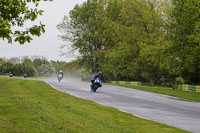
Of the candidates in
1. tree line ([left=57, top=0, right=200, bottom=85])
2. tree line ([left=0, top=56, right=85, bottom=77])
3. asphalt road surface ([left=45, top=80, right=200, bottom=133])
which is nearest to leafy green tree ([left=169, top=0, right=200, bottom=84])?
tree line ([left=57, top=0, right=200, bottom=85])

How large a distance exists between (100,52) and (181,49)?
2168cm

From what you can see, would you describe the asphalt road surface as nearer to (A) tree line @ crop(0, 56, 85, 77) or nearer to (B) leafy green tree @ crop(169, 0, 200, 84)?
(B) leafy green tree @ crop(169, 0, 200, 84)

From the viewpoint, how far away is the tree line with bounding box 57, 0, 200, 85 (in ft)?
114

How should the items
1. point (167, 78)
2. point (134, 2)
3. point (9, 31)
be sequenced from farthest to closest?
point (167, 78)
point (134, 2)
point (9, 31)

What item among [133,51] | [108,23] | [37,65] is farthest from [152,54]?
[37,65]

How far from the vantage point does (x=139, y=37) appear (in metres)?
47.2

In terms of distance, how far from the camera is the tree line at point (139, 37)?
114 feet

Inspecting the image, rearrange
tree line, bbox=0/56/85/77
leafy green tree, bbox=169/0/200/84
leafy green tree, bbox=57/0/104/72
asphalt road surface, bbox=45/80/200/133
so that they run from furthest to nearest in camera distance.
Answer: tree line, bbox=0/56/85/77
leafy green tree, bbox=57/0/104/72
leafy green tree, bbox=169/0/200/84
asphalt road surface, bbox=45/80/200/133

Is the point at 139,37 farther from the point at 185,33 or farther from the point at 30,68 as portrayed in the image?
the point at 30,68

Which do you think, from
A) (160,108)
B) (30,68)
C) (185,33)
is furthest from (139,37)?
(30,68)

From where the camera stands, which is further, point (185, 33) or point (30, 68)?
point (30, 68)

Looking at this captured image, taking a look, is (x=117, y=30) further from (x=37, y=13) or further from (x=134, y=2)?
(x=37, y=13)

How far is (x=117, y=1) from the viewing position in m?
56.5

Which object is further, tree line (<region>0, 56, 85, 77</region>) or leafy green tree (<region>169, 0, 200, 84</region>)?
tree line (<region>0, 56, 85, 77</region>)
